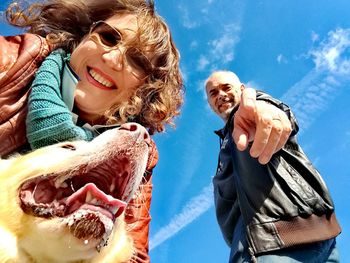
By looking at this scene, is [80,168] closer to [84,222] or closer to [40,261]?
[84,222]

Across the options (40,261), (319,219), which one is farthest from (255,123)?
(40,261)

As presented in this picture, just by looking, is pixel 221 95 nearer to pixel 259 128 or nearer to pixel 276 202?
pixel 276 202

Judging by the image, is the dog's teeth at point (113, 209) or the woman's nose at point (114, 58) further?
the woman's nose at point (114, 58)

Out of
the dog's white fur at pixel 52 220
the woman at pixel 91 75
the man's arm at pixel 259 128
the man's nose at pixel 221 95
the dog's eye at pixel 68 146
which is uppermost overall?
the man's nose at pixel 221 95

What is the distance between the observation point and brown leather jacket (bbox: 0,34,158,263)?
2.38 meters

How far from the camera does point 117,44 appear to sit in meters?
2.76

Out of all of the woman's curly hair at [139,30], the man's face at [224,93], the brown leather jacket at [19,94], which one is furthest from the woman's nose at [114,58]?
the man's face at [224,93]

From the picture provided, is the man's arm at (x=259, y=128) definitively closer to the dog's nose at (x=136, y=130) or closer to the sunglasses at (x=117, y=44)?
the dog's nose at (x=136, y=130)

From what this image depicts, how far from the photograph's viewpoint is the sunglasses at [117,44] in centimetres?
276

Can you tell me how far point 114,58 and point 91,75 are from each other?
0.17 m

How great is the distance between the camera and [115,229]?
2.29m

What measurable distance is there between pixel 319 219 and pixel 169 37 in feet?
4.90

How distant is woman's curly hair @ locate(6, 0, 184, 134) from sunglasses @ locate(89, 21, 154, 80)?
7 centimetres

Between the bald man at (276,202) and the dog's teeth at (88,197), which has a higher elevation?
the bald man at (276,202)
